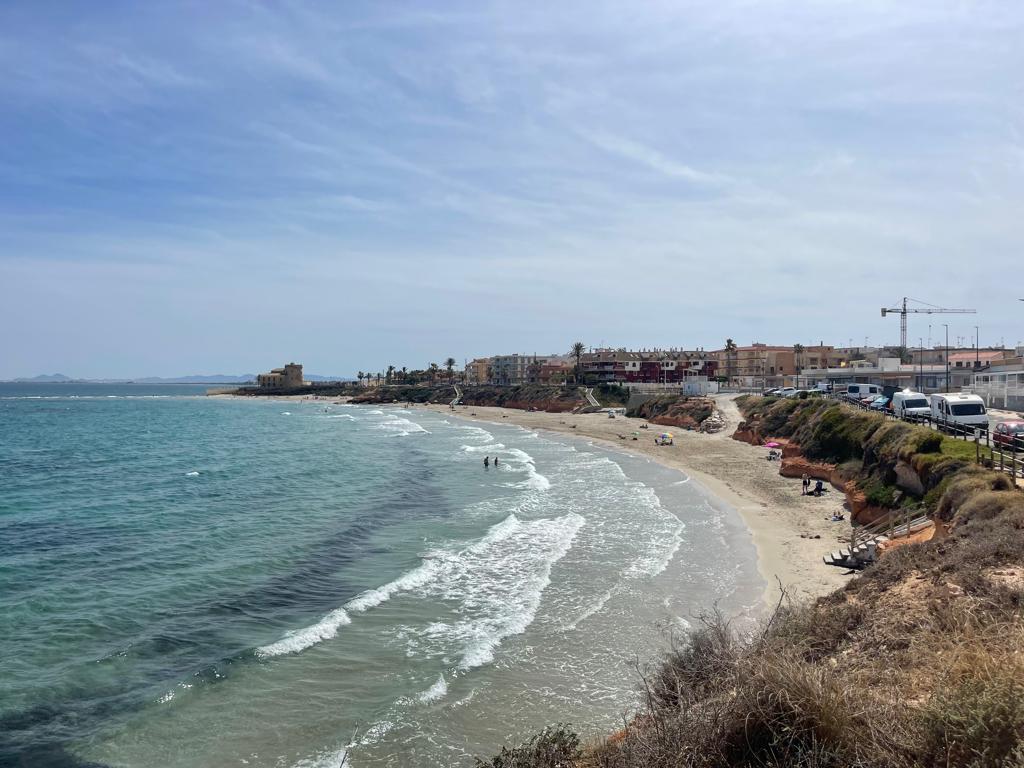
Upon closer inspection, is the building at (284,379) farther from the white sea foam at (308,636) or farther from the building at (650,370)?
the white sea foam at (308,636)

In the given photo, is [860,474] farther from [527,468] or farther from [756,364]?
[756,364]

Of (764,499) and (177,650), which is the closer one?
(177,650)

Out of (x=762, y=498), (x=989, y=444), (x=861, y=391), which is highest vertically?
(x=861, y=391)

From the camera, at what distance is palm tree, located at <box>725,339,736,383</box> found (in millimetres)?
118562

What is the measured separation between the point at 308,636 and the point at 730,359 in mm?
119545

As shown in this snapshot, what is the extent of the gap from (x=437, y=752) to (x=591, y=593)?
27.0 ft

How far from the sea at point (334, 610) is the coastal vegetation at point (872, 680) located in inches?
124

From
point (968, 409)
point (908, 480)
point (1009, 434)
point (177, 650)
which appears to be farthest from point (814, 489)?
point (177, 650)

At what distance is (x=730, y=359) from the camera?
125 m

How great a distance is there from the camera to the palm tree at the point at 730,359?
11856 centimetres

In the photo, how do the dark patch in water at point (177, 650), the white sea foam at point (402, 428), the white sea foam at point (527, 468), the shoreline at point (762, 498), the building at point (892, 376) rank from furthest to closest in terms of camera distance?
the building at point (892, 376) → the white sea foam at point (402, 428) → the white sea foam at point (527, 468) → the shoreline at point (762, 498) → the dark patch in water at point (177, 650)

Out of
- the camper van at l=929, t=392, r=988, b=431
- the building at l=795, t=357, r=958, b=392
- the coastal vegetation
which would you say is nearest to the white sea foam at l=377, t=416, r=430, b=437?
the building at l=795, t=357, r=958, b=392

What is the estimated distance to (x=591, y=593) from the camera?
17656 mm

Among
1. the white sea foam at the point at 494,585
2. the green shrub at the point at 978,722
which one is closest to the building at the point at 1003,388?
Answer: the white sea foam at the point at 494,585
